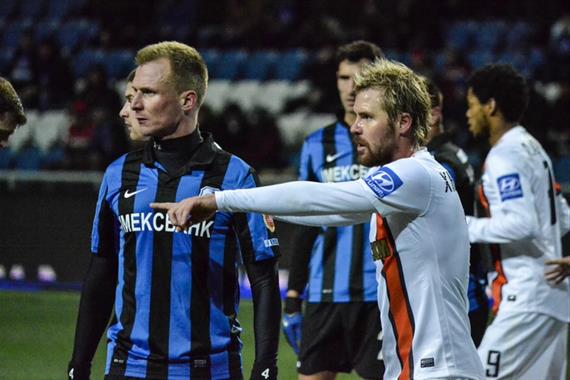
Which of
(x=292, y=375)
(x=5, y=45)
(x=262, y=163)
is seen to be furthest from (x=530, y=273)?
(x=5, y=45)

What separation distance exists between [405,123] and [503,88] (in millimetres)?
2242

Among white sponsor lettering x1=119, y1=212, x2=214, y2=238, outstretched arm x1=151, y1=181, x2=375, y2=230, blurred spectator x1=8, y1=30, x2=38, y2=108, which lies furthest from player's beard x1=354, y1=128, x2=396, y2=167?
blurred spectator x1=8, y1=30, x2=38, y2=108

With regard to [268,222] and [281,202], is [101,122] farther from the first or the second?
[281,202]

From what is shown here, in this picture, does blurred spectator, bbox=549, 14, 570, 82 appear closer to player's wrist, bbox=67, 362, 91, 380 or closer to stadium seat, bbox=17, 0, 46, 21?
stadium seat, bbox=17, 0, 46, 21

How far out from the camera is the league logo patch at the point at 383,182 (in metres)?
3.88

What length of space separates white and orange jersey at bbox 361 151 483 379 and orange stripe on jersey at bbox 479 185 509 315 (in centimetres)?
213

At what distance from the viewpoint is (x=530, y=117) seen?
13.2m

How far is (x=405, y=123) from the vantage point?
409 centimetres

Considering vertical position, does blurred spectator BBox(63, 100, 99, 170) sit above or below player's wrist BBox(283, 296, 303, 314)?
above

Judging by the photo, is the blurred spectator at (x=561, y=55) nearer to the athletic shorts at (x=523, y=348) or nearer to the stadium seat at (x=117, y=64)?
the stadium seat at (x=117, y=64)

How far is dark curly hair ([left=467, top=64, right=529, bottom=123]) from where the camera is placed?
618cm

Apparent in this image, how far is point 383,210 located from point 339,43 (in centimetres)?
1312

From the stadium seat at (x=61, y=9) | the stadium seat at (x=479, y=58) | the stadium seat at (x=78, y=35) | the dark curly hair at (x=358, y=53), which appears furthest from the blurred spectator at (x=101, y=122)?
the dark curly hair at (x=358, y=53)

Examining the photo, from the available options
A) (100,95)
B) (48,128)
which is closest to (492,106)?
(100,95)
